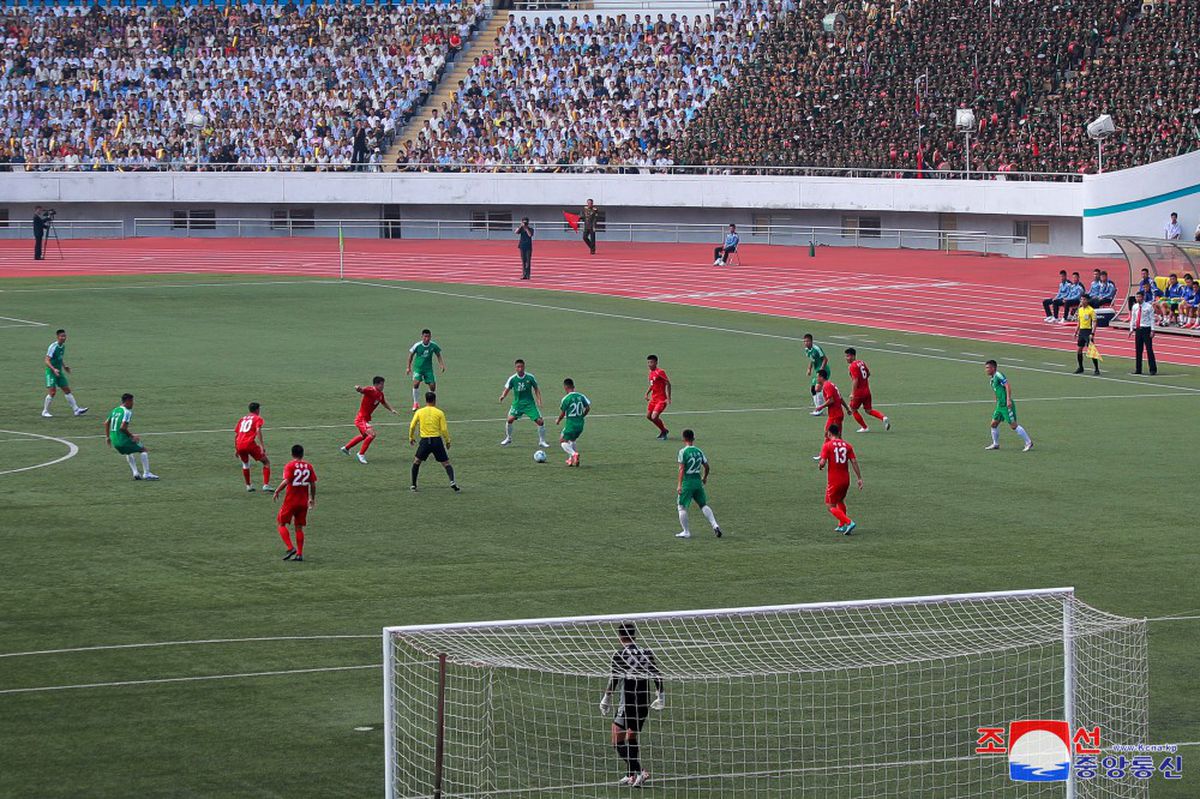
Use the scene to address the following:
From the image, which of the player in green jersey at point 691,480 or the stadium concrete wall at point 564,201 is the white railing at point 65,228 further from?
the player in green jersey at point 691,480

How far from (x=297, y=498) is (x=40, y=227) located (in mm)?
40068

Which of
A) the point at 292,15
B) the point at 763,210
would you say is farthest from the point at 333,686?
the point at 292,15

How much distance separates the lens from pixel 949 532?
2219 centimetres

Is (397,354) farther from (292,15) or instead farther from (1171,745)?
(292,15)

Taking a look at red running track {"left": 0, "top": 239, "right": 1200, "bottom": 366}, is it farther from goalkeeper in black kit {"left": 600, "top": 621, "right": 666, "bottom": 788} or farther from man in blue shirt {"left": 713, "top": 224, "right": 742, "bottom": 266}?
goalkeeper in black kit {"left": 600, "top": 621, "right": 666, "bottom": 788}

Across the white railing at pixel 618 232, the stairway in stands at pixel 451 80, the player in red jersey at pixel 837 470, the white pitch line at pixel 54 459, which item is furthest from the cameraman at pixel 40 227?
the player in red jersey at pixel 837 470

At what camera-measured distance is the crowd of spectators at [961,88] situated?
53906 mm

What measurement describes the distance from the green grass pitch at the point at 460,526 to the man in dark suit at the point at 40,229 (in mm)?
17765

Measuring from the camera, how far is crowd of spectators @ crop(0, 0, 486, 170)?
6588cm

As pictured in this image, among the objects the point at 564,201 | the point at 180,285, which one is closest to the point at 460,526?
the point at 180,285

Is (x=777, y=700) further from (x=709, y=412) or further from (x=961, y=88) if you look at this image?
(x=961, y=88)

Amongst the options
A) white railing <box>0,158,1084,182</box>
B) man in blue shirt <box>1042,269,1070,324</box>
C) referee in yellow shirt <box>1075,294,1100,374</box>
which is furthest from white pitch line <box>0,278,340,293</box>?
referee in yellow shirt <box>1075,294,1100,374</box>

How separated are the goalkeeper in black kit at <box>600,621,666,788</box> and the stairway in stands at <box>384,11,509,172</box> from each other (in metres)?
53.1

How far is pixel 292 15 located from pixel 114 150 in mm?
10163
